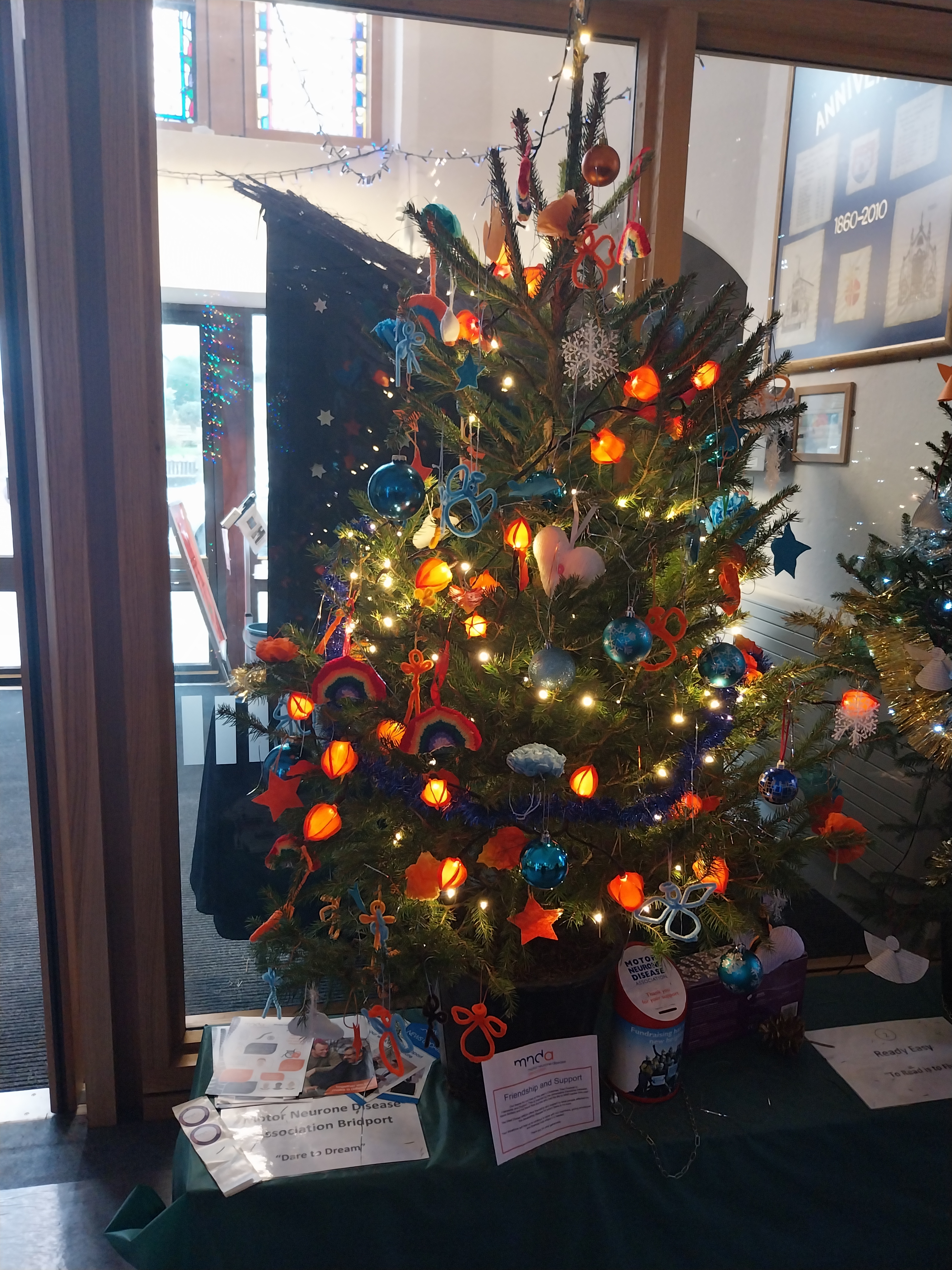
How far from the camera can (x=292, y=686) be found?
1271 millimetres

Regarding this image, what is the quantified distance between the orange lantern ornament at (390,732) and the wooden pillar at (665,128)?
997 millimetres

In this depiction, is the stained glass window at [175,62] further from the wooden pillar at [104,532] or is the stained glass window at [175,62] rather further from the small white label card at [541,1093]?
the small white label card at [541,1093]

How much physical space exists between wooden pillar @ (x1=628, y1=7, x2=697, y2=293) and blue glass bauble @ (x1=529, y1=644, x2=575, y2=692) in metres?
0.91

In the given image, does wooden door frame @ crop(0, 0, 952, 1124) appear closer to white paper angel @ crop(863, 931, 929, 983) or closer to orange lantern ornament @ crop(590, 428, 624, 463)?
orange lantern ornament @ crop(590, 428, 624, 463)

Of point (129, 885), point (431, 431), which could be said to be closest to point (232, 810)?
point (129, 885)

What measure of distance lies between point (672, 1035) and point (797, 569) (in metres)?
1.26

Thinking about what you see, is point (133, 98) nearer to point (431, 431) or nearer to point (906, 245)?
point (431, 431)

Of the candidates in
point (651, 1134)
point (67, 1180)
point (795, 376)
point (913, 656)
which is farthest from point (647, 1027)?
point (795, 376)

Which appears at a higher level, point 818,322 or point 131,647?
point 818,322

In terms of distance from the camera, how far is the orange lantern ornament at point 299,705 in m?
1.23

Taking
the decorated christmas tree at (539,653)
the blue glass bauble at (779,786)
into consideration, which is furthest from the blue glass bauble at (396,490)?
the blue glass bauble at (779,786)

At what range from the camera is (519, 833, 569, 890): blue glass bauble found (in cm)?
107

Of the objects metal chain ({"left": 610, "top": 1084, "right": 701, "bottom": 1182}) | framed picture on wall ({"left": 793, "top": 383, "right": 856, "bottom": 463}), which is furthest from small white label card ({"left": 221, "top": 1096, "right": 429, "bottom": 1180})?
framed picture on wall ({"left": 793, "top": 383, "right": 856, "bottom": 463})

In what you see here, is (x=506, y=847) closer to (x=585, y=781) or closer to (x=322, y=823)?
(x=585, y=781)
